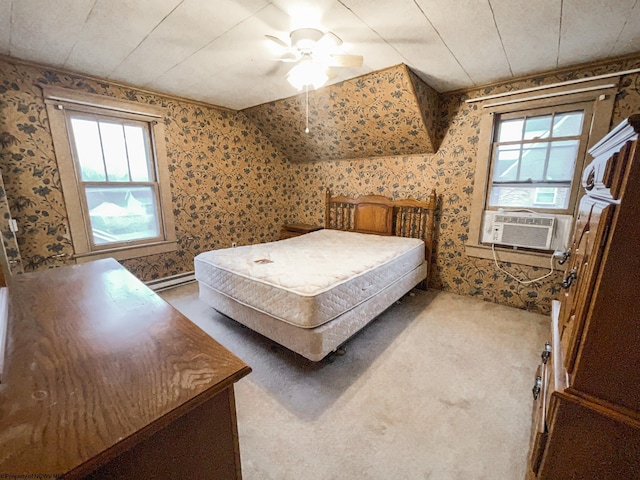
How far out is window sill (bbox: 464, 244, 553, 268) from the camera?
2.57m

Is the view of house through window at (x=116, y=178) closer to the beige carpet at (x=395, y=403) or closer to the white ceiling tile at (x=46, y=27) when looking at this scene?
the white ceiling tile at (x=46, y=27)

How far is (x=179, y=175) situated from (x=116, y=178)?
0.65 m

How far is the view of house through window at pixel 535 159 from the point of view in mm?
2420

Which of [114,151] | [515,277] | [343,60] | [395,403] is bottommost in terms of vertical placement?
[395,403]

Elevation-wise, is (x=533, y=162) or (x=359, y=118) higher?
(x=359, y=118)

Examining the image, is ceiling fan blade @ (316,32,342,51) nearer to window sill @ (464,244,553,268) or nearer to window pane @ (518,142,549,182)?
window pane @ (518,142,549,182)

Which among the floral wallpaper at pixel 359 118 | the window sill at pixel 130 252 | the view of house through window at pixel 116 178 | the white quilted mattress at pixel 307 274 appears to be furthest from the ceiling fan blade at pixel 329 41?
the window sill at pixel 130 252

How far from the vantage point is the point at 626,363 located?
63 cm

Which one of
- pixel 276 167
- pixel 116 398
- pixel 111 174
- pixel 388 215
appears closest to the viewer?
pixel 116 398

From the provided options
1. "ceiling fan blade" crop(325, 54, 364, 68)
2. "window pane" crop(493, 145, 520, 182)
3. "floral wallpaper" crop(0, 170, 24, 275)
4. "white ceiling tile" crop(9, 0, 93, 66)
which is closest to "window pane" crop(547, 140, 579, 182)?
"window pane" crop(493, 145, 520, 182)

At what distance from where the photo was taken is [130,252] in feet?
9.95

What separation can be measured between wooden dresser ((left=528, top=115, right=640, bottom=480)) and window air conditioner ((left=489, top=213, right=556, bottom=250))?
2.20m

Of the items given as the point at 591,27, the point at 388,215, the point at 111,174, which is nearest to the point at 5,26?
the point at 111,174

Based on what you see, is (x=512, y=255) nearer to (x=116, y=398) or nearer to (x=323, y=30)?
(x=323, y=30)
